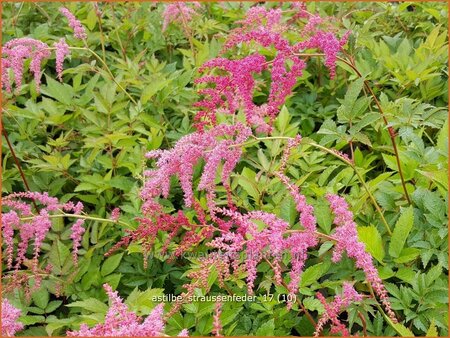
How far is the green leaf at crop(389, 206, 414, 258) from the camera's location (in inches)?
75.4

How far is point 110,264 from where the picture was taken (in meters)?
2.20

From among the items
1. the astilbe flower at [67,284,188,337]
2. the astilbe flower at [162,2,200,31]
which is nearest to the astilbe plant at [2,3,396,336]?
the astilbe flower at [67,284,188,337]

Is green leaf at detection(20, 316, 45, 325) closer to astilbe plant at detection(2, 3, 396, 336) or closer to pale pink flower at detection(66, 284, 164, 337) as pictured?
astilbe plant at detection(2, 3, 396, 336)

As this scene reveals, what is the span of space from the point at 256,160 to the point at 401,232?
746 millimetres

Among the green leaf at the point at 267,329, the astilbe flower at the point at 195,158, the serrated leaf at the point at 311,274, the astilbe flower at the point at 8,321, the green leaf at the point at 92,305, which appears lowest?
the green leaf at the point at 267,329

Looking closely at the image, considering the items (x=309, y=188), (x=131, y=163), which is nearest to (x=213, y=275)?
(x=309, y=188)

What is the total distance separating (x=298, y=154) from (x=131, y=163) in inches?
26.3

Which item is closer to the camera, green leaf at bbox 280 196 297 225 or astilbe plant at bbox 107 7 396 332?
astilbe plant at bbox 107 7 396 332

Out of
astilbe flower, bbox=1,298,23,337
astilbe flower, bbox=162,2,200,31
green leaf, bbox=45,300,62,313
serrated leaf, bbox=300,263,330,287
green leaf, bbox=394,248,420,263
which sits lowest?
green leaf, bbox=45,300,62,313

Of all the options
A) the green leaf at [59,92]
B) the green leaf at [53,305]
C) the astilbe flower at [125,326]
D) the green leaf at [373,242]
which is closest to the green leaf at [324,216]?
the green leaf at [373,242]

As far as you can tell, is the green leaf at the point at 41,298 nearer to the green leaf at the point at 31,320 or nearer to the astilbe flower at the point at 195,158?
the green leaf at the point at 31,320

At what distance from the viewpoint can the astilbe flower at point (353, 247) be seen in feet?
5.26

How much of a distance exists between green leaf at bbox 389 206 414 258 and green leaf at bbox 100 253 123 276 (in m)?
0.95

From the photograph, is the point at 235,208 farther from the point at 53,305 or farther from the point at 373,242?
the point at 53,305
